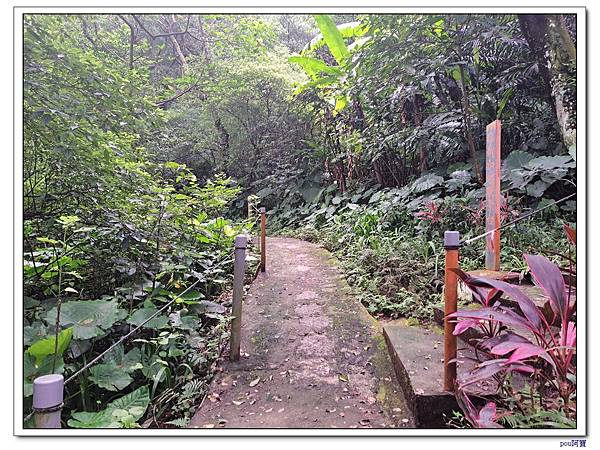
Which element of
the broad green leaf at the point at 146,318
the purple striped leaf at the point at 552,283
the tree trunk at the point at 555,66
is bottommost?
the broad green leaf at the point at 146,318

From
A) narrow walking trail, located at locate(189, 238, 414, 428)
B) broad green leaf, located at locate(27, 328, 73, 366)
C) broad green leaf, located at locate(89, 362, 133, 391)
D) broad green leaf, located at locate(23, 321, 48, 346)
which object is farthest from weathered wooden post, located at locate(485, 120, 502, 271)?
broad green leaf, located at locate(23, 321, 48, 346)

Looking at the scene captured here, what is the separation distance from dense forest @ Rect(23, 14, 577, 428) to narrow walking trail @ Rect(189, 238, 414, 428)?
151 millimetres

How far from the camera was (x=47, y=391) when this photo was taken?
794 mm

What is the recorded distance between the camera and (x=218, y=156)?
7.93 meters

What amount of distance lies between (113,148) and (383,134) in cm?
383

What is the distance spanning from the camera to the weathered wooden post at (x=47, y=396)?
2.56ft

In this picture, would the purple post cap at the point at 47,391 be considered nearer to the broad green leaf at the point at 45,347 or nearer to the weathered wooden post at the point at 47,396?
the weathered wooden post at the point at 47,396

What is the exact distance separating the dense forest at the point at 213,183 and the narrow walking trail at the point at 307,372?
15cm

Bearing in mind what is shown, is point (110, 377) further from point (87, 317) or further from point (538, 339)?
point (538, 339)

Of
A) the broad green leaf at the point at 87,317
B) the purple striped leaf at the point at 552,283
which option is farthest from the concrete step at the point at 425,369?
the broad green leaf at the point at 87,317

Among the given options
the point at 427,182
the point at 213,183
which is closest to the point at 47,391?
the point at 213,183

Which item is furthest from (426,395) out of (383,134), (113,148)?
(383,134)

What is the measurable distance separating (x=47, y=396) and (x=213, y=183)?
3116 millimetres

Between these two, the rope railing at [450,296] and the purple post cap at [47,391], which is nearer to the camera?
the purple post cap at [47,391]
